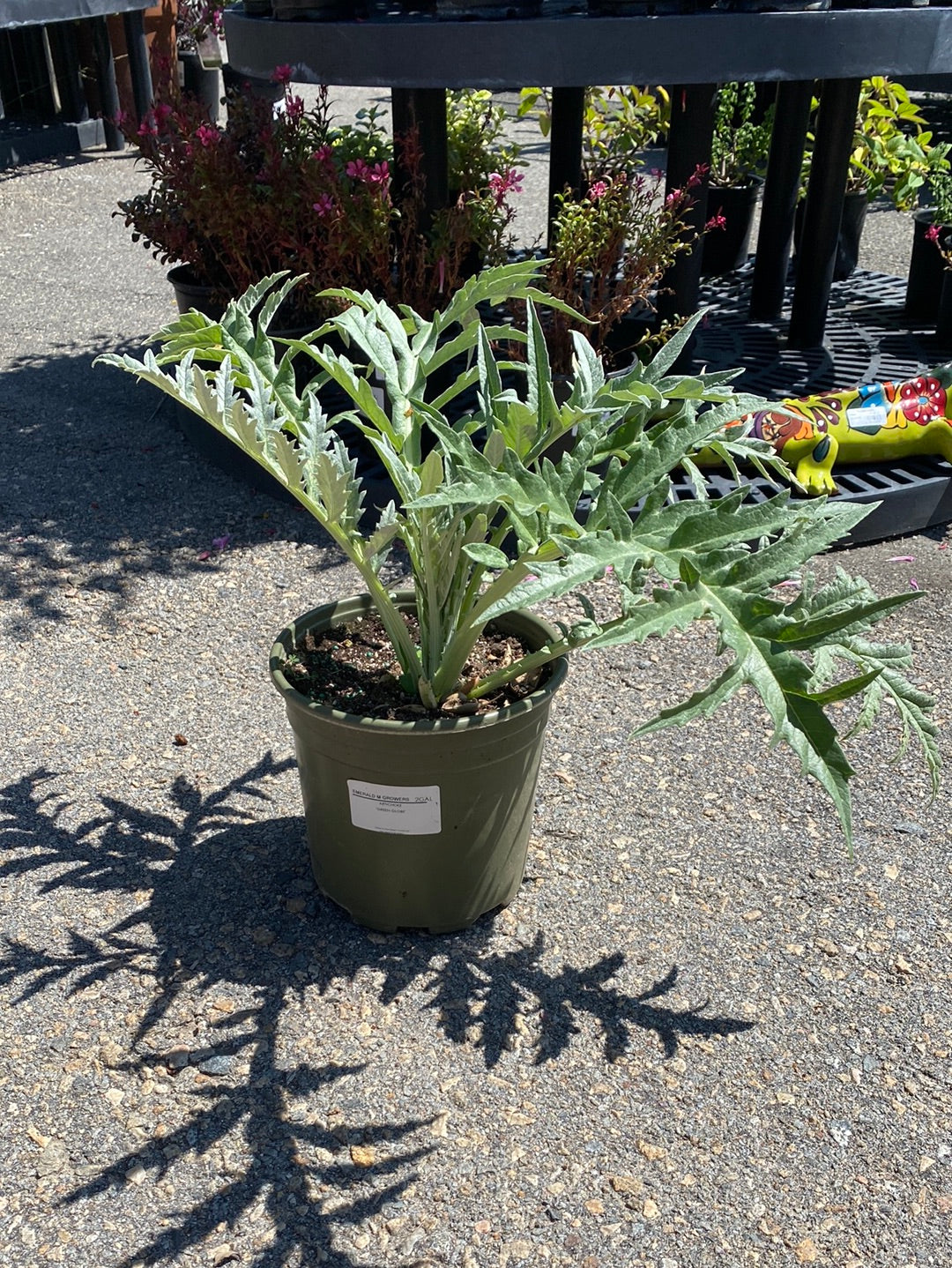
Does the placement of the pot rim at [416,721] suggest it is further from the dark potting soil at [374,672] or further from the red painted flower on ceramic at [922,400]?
the red painted flower on ceramic at [922,400]

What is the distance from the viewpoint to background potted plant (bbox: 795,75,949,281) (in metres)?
6.00

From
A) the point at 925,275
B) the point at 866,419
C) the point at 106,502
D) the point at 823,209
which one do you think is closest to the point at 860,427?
the point at 866,419

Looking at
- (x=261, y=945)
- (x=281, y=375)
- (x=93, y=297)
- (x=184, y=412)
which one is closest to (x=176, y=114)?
(x=184, y=412)

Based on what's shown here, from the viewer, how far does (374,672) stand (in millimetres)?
2684

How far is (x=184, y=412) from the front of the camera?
5.02m

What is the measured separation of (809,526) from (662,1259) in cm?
121

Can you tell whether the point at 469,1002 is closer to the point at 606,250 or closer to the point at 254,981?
the point at 254,981

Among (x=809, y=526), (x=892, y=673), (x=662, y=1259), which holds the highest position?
(x=809, y=526)

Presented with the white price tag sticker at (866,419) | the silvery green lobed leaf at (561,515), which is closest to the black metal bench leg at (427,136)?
the white price tag sticker at (866,419)

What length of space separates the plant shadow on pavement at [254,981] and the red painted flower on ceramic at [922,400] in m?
2.58

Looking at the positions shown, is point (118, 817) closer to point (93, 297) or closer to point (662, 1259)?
point (662, 1259)

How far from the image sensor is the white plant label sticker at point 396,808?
240cm

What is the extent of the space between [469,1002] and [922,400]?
114 inches

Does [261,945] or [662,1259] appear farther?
[261,945]
